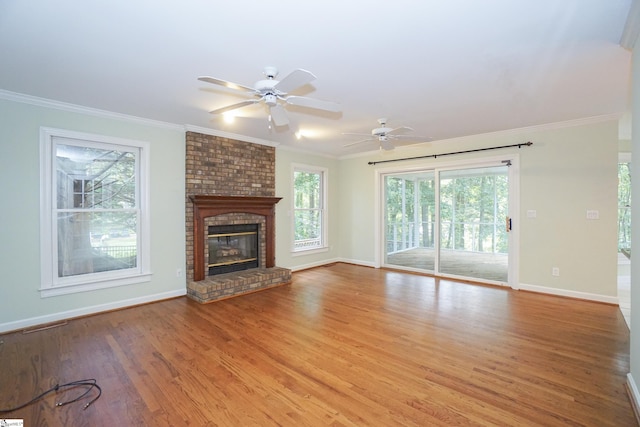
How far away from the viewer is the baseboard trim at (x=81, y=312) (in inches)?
125

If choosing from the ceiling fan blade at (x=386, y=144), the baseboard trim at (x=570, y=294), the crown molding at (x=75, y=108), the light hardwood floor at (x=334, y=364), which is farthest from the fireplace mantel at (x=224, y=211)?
the baseboard trim at (x=570, y=294)

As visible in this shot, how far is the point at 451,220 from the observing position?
18.7 feet

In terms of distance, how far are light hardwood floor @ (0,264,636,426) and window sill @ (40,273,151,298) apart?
40 centimetres

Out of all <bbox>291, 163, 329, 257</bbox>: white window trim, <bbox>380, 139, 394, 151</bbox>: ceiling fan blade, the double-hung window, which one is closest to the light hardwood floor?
<bbox>291, 163, 329, 257</bbox>: white window trim

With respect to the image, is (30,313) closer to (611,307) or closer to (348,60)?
(348,60)

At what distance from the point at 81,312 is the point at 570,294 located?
22.2 ft

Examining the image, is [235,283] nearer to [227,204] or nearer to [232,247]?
[232,247]

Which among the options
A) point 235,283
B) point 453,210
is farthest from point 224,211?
point 453,210

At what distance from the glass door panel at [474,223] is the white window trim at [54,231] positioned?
5080 millimetres

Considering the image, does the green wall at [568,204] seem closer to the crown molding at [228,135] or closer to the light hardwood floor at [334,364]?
the light hardwood floor at [334,364]

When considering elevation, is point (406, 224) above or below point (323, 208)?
below

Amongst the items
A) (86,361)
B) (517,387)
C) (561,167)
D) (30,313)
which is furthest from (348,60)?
(30,313)

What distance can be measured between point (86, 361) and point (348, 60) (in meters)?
3.51

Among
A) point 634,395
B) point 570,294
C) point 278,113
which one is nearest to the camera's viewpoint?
point 634,395
